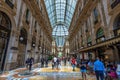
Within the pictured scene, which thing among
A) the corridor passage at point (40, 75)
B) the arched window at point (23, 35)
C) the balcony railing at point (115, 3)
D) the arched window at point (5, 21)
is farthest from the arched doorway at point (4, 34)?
the balcony railing at point (115, 3)

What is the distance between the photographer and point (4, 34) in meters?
11.1

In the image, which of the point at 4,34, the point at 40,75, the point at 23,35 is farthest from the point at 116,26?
the point at 23,35

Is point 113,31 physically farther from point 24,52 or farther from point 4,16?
point 24,52

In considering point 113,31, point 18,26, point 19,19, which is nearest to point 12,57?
point 18,26

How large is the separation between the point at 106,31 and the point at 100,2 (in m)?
4.88

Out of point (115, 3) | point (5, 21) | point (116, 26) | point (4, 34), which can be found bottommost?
point (4, 34)

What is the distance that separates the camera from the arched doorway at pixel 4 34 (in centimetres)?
1066

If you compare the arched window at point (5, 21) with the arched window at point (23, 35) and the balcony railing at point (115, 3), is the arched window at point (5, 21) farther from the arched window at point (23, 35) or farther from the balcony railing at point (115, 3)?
the balcony railing at point (115, 3)

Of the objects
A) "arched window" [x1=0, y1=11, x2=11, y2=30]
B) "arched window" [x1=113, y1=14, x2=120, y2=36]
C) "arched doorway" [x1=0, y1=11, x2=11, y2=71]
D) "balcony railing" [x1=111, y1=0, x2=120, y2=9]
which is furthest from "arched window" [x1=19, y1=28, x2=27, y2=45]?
"balcony railing" [x1=111, y1=0, x2=120, y2=9]

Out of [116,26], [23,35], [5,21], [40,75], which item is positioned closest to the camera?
[40,75]

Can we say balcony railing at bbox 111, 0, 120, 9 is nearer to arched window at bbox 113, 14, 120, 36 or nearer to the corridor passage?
arched window at bbox 113, 14, 120, 36

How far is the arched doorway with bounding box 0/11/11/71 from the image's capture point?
10659 millimetres

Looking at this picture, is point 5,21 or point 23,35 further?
point 23,35

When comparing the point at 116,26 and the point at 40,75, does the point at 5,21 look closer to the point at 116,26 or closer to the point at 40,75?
the point at 40,75
